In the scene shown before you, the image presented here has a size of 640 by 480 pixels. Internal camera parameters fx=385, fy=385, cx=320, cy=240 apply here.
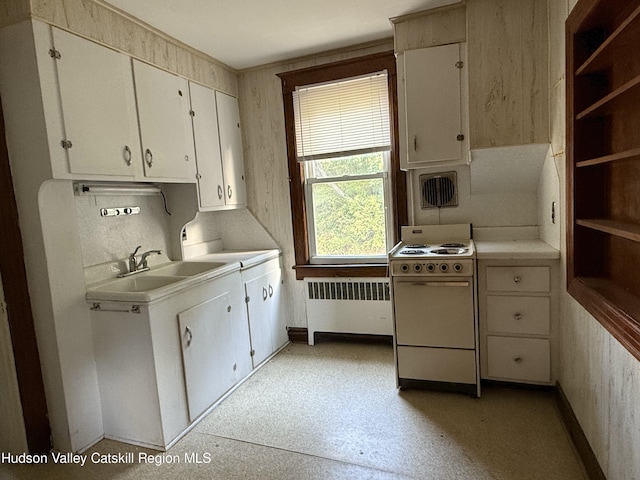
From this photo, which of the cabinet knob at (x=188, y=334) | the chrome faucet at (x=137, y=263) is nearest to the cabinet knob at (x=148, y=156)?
the chrome faucet at (x=137, y=263)

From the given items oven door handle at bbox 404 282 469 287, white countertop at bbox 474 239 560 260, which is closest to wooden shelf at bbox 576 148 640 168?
white countertop at bbox 474 239 560 260

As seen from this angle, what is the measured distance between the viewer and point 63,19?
6.70 ft

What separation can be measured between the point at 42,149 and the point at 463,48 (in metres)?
2.64

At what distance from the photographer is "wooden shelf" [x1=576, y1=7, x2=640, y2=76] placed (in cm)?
135

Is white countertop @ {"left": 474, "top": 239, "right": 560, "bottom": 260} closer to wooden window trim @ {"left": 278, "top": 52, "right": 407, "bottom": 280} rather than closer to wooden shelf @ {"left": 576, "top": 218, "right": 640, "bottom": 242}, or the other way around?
wooden shelf @ {"left": 576, "top": 218, "right": 640, "bottom": 242}

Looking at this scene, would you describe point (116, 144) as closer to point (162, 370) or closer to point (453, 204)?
point (162, 370)

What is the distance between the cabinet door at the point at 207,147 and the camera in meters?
3.05

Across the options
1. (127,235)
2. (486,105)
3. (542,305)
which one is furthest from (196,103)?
(542,305)

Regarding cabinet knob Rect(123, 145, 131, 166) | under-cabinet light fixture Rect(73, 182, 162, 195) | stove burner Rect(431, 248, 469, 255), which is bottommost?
stove burner Rect(431, 248, 469, 255)

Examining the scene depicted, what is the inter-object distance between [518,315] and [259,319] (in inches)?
76.6

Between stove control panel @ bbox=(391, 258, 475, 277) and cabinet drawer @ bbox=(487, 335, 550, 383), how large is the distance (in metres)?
0.52

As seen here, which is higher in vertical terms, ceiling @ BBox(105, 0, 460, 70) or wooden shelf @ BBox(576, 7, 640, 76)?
ceiling @ BBox(105, 0, 460, 70)

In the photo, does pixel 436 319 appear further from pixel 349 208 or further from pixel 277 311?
pixel 277 311

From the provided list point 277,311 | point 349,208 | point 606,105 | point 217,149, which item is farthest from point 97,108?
point 606,105
